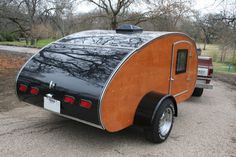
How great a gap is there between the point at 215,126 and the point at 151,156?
7.41 feet

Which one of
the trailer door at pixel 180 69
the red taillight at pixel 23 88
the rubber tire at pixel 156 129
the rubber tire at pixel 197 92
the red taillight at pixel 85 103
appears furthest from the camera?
the rubber tire at pixel 197 92

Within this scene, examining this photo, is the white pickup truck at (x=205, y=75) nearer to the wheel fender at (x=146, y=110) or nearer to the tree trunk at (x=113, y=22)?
the wheel fender at (x=146, y=110)

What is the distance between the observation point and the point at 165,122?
5059 millimetres

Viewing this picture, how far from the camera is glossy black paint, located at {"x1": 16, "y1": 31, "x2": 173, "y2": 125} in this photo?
4.09 meters

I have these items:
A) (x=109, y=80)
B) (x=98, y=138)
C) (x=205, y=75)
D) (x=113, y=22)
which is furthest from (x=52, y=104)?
(x=113, y=22)

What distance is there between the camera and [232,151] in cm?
459

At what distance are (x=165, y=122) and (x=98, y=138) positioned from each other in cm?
128

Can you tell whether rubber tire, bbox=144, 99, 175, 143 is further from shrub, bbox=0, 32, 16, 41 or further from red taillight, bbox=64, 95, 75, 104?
shrub, bbox=0, 32, 16, 41

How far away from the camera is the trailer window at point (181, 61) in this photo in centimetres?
591

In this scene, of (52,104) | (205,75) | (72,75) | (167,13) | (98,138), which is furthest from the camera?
(167,13)

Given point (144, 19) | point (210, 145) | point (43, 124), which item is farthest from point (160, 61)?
point (144, 19)

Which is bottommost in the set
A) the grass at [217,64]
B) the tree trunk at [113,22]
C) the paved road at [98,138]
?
the grass at [217,64]

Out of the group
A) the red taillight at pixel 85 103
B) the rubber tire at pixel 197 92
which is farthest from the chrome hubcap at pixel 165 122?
the rubber tire at pixel 197 92

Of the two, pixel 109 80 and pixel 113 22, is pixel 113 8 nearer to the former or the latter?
pixel 113 22
